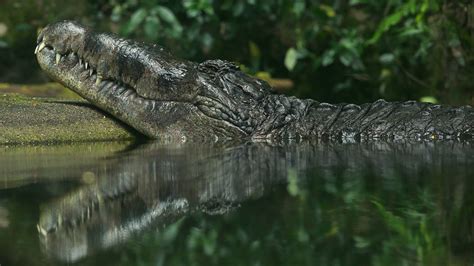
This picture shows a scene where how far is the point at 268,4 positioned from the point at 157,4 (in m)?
1.26

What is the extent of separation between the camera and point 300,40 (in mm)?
9492

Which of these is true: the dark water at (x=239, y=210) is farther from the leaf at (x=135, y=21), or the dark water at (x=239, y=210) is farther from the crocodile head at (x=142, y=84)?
the leaf at (x=135, y=21)

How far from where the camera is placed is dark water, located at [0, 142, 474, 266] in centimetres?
191

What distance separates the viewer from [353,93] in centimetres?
1030

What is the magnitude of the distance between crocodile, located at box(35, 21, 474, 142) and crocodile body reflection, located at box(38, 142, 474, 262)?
55cm

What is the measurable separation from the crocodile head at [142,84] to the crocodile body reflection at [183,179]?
1.82ft

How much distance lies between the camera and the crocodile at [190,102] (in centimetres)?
585

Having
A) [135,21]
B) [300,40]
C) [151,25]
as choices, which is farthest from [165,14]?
[300,40]

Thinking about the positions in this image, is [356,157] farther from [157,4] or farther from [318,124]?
[157,4]

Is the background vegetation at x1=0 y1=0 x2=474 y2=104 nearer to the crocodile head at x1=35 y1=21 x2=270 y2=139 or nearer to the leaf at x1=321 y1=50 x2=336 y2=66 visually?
the leaf at x1=321 y1=50 x2=336 y2=66

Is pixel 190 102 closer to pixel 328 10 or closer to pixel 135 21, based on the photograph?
pixel 135 21

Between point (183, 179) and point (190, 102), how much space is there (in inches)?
105

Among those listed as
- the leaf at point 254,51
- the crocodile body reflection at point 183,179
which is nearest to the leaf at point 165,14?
the leaf at point 254,51

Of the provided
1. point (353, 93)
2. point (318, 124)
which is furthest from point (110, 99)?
point (353, 93)
